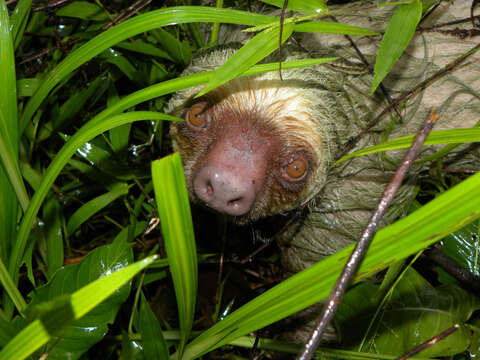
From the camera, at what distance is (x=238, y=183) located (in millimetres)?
1548

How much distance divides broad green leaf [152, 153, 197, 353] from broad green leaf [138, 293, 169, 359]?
0.15 metres

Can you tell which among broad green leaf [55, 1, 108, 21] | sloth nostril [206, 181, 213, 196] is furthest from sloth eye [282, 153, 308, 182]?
broad green leaf [55, 1, 108, 21]

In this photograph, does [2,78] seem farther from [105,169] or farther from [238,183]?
[238,183]

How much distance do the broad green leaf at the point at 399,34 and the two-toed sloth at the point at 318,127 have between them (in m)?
0.33

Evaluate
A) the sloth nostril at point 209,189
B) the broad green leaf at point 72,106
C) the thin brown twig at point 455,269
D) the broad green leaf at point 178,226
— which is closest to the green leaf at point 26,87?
the broad green leaf at point 72,106

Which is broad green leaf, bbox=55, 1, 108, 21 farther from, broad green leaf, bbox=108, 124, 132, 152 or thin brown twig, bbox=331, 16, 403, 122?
thin brown twig, bbox=331, 16, 403, 122

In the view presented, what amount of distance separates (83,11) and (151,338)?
1.99m

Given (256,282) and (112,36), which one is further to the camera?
(256,282)

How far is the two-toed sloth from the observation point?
5.42 feet

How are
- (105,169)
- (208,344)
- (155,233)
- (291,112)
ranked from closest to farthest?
(208,344)
(291,112)
(105,169)
(155,233)

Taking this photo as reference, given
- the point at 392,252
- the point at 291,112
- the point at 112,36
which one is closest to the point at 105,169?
the point at 112,36

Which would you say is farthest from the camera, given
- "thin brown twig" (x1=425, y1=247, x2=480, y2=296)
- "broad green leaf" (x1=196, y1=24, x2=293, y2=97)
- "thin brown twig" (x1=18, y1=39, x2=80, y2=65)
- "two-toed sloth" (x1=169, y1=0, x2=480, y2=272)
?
"thin brown twig" (x1=18, y1=39, x2=80, y2=65)

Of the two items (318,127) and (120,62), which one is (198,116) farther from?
(120,62)

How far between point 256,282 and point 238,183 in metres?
1.36
